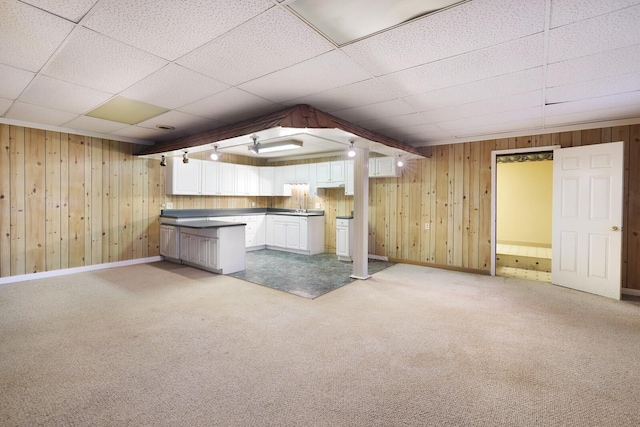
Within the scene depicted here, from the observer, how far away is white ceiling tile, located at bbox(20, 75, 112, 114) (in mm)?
3018

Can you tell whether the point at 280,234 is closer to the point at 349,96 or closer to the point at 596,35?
the point at 349,96

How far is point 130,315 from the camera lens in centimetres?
325

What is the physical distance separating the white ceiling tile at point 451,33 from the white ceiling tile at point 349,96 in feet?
1.58

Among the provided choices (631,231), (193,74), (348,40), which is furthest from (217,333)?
(631,231)

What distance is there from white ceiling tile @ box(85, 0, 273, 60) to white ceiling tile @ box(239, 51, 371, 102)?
71 cm

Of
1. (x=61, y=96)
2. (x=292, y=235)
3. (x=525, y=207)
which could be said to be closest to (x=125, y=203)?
(x=61, y=96)

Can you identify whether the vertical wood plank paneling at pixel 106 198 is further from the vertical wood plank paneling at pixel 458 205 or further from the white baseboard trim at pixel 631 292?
the white baseboard trim at pixel 631 292

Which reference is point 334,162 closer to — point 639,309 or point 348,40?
point 348,40

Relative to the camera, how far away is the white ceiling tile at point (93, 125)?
437 cm

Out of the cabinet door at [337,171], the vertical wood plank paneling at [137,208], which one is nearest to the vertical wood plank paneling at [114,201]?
the vertical wood plank paneling at [137,208]

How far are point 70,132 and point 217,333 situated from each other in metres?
4.65

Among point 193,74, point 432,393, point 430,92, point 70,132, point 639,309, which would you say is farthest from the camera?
point 70,132

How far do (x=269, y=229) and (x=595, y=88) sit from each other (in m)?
6.45

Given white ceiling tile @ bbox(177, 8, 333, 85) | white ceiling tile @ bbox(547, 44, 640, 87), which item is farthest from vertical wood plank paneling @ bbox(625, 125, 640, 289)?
white ceiling tile @ bbox(177, 8, 333, 85)
